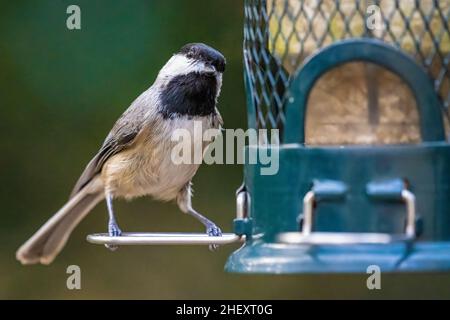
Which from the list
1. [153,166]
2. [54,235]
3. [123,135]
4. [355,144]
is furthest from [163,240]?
[54,235]

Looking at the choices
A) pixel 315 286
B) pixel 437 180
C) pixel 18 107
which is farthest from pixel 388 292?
pixel 437 180

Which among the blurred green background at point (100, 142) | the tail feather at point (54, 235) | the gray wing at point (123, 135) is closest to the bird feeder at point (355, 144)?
the gray wing at point (123, 135)

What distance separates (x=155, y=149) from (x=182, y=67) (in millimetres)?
343

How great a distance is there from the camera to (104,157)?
3959mm

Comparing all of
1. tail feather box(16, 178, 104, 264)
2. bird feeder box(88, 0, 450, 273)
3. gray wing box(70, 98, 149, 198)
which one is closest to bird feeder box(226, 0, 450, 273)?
bird feeder box(88, 0, 450, 273)

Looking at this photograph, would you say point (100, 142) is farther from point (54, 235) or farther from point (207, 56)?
point (207, 56)

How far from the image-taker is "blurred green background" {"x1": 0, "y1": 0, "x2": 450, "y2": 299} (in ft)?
16.7

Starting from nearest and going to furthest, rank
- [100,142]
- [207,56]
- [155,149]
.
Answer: [207,56] < [155,149] < [100,142]

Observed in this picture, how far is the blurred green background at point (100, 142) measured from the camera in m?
A: 5.08

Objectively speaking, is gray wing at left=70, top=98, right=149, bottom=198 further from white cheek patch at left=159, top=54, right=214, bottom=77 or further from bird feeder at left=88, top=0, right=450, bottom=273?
bird feeder at left=88, top=0, right=450, bottom=273

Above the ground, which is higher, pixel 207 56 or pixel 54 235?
pixel 207 56

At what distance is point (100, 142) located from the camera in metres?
5.18

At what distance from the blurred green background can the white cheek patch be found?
127 cm

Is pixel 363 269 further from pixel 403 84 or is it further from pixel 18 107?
pixel 18 107
